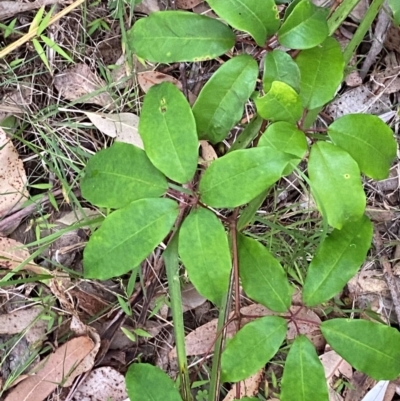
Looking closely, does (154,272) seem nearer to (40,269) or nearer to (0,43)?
(40,269)

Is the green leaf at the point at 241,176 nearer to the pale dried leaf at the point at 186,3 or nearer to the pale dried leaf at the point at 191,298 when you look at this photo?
the pale dried leaf at the point at 191,298

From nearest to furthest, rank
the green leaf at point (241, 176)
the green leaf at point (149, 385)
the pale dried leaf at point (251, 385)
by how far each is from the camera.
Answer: the green leaf at point (241, 176) → the green leaf at point (149, 385) → the pale dried leaf at point (251, 385)

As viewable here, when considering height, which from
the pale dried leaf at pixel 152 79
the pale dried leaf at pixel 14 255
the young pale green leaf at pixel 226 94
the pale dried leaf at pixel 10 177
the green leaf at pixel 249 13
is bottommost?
the pale dried leaf at pixel 14 255

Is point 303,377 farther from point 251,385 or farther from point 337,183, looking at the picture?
point 251,385

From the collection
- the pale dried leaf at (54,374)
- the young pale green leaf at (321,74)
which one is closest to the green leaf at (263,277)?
the young pale green leaf at (321,74)

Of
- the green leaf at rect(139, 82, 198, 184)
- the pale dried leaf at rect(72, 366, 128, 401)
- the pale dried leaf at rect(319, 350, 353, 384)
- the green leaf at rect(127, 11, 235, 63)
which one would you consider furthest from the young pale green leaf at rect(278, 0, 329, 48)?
the pale dried leaf at rect(72, 366, 128, 401)

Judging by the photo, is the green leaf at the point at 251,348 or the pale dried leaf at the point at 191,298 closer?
the green leaf at the point at 251,348
